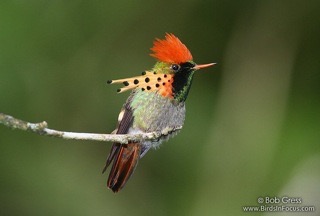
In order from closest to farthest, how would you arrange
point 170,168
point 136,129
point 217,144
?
point 136,129 → point 217,144 → point 170,168

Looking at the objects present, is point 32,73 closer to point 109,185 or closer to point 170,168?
point 170,168

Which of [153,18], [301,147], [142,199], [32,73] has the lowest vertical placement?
[142,199]

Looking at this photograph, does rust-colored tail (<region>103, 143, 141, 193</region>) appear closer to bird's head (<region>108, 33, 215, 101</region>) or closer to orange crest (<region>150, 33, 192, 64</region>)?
bird's head (<region>108, 33, 215, 101</region>)

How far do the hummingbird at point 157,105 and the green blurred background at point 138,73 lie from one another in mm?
2325

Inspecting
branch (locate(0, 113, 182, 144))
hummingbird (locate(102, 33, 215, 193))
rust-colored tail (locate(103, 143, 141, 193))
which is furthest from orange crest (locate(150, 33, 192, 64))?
rust-colored tail (locate(103, 143, 141, 193))

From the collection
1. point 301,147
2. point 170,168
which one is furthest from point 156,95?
point 170,168

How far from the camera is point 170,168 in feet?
22.1

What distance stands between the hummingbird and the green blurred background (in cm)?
233

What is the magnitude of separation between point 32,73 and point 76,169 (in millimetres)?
1185

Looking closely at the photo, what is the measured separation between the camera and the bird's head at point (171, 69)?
300 centimetres

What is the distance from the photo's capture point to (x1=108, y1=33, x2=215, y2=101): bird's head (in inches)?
118

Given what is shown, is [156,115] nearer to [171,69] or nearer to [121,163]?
[121,163]

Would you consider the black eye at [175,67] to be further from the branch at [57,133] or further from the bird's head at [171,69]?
the branch at [57,133]

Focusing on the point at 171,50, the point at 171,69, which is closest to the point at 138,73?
the point at 171,69
